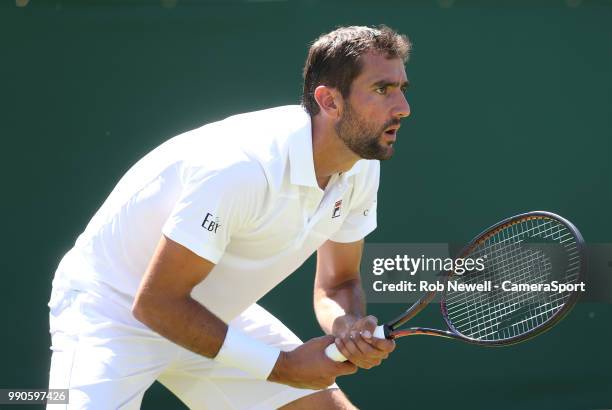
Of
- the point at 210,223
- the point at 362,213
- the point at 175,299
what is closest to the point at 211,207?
the point at 210,223

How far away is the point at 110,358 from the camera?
3025mm

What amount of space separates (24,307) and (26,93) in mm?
821

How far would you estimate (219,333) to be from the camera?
9.58ft

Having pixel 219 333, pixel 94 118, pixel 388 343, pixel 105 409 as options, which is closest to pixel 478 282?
pixel 388 343

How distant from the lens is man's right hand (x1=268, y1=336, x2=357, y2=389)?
2.97 m

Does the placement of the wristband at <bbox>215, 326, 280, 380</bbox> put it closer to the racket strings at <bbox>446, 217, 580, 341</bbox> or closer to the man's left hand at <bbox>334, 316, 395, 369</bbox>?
the man's left hand at <bbox>334, 316, 395, 369</bbox>

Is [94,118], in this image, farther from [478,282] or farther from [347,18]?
[478,282]

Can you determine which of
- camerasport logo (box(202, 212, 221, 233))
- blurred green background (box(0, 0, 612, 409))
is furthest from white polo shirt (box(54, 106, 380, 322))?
blurred green background (box(0, 0, 612, 409))

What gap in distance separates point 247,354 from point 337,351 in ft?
0.77

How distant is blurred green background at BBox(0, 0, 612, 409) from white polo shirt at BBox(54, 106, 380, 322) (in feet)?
3.98

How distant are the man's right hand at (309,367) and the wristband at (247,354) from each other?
0.02m

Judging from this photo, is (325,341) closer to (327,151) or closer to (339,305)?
(339,305)

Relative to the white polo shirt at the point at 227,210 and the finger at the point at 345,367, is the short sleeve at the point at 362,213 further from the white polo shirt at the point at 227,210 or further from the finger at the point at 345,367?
the finger at the point at 345,367

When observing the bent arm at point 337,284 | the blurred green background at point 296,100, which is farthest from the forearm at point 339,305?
the blurred green background at point 296,100
